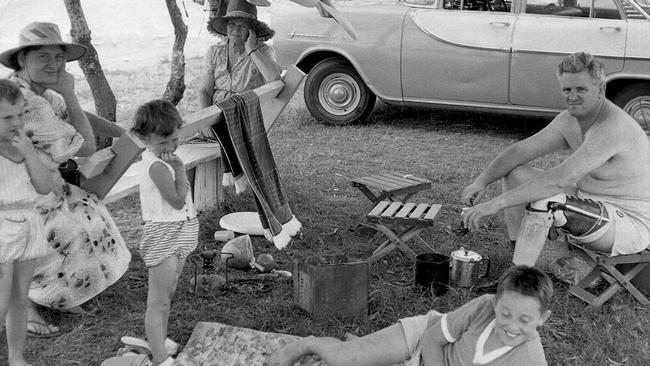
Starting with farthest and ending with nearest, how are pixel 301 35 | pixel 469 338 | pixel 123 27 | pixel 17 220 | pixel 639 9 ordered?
pixel 123 27, pixel 301 35, pixel 639 9, pixel 17 220, pixel 469 338

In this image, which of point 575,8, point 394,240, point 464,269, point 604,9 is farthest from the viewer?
point 575,8

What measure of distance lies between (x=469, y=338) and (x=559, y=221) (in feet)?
4.82

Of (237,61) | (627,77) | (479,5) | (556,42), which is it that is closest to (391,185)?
(237,61)

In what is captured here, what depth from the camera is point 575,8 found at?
8.54 m

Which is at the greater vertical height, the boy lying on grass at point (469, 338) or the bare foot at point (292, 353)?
the boy lying on grass at point (469, 338)

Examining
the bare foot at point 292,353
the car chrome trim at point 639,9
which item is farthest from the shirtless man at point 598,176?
the car chrome trim at point 639,9

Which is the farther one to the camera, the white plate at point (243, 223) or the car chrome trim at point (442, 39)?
the car chrome trim at point (442, 39)

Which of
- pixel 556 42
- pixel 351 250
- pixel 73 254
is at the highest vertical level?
pixel 73 254

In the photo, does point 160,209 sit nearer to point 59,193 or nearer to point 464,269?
point 59,193

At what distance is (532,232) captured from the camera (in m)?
4.39

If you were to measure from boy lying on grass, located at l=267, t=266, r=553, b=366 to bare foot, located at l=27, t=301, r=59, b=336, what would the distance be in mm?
1224

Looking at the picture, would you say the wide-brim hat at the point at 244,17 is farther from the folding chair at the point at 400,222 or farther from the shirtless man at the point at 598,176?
the shirtless man at the point at 598,176

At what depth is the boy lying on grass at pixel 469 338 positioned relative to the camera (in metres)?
2.96

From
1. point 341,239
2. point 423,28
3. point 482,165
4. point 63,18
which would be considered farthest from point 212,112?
point 63,18
